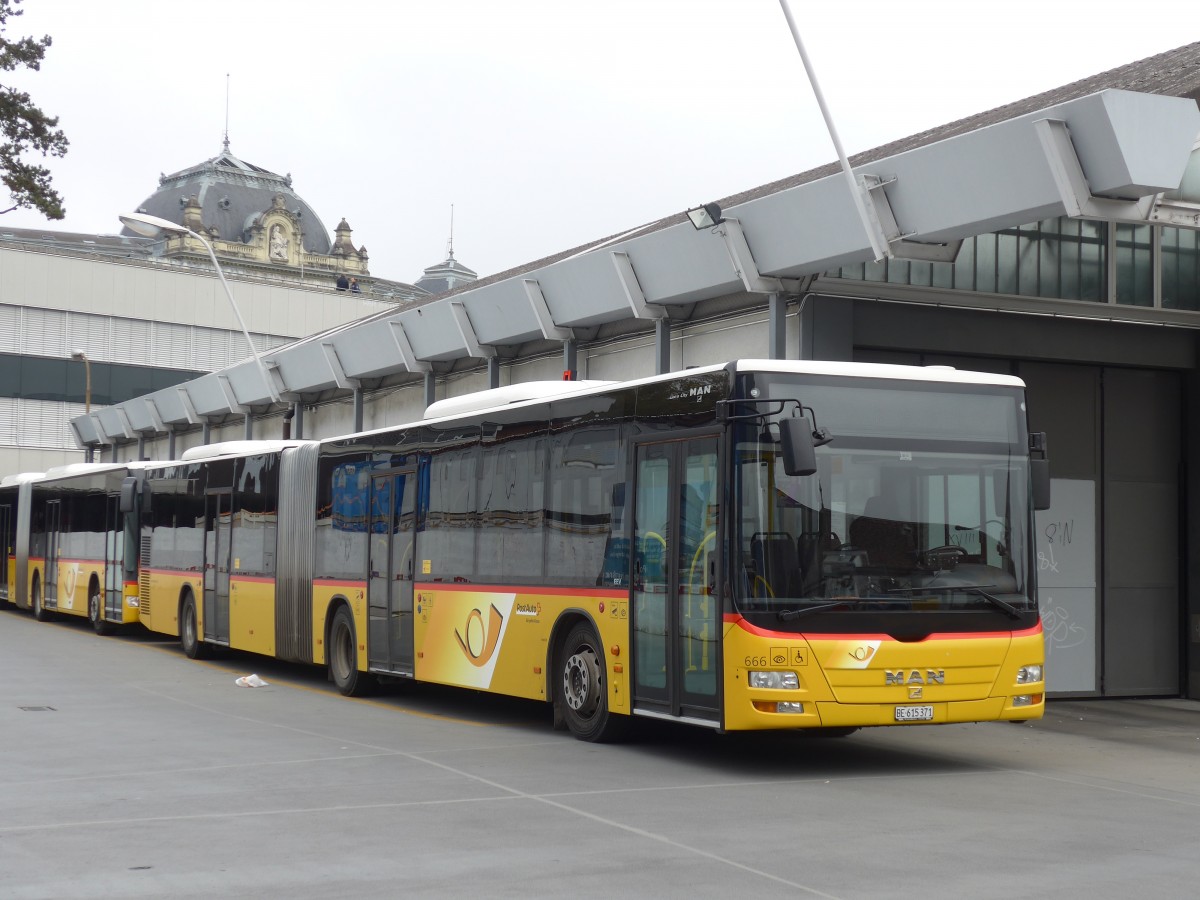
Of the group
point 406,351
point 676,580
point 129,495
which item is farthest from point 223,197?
point 676,580

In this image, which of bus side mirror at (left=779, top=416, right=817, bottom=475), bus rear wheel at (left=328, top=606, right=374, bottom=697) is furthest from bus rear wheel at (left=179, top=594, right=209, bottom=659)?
bus side mirror at (left=779, top=416, right=817, bottom=475)

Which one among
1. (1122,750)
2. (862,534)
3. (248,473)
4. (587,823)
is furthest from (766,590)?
(248,473)

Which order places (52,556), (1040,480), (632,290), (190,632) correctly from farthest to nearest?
(52,556)
(190,632)
(632,290)
(1040,480)

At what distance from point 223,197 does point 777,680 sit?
396 ft

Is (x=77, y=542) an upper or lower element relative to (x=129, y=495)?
lower

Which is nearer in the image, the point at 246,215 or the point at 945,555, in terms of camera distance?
the point at 945,555

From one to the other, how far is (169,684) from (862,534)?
10980mm

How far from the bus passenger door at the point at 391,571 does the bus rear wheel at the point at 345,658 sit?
522 millimetres

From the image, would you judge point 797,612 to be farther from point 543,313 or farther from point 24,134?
point 24,134

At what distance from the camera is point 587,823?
32.2ft

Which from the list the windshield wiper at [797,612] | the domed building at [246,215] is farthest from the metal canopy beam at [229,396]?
the domed building at [246,215]

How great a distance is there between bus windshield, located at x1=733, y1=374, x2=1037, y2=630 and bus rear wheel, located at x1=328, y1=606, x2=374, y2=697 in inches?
319

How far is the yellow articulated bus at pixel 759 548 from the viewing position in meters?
12.0

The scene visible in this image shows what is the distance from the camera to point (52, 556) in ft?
116
